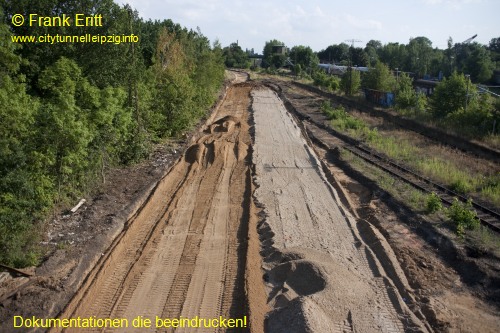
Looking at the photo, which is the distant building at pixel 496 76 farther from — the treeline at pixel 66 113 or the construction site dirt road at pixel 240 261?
the construction site dirt road at pixel 240 261

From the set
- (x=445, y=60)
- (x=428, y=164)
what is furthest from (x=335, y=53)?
(x=428, y=164)

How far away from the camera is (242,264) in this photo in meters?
11.7

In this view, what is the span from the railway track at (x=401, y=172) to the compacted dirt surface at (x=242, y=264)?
2487 mm

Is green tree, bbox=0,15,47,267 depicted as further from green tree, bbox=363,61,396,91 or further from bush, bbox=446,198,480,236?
green tree, bbox=363,61,396,91

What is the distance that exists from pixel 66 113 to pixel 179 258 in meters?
5.20

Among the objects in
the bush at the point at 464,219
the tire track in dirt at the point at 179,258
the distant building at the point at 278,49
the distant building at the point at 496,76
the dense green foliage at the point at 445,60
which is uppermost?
the distant building at the point at 278,49

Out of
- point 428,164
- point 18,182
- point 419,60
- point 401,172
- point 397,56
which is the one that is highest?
point 397,56

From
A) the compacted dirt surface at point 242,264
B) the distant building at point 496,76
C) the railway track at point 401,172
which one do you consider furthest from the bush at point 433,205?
the distant building at point 496,76

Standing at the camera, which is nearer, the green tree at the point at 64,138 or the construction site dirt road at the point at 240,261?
the construction site dirt road at the point at 240,261

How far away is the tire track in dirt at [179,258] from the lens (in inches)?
392

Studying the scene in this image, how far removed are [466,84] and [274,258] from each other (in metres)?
28.2

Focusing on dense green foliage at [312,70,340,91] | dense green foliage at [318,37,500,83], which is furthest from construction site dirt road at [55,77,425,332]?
dense green foliage at [318,37,500,83]

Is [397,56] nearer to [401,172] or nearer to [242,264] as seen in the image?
[401,172]

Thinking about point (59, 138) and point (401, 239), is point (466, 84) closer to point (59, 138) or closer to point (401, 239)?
point (401, 239)
